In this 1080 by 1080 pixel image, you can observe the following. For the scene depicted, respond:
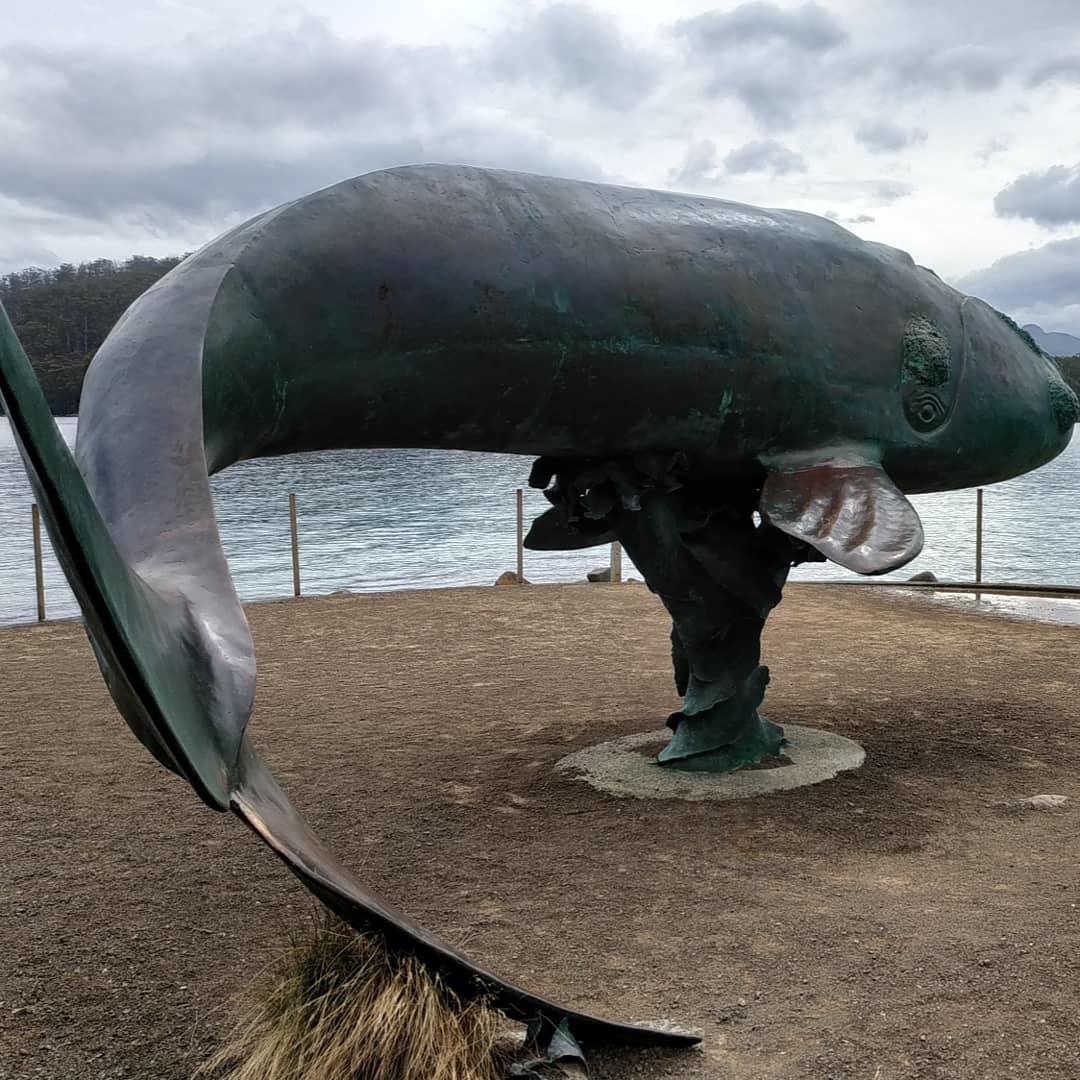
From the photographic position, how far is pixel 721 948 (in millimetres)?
3934

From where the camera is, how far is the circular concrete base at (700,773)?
5715 millimetres

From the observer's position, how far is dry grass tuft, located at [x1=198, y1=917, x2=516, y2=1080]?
2936 mm

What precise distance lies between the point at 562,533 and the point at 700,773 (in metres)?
1.41

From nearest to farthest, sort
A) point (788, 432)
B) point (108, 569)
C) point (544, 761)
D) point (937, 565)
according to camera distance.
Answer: point (108, 569)
point (788, 432)
point (544, 761)
point (937, 565)

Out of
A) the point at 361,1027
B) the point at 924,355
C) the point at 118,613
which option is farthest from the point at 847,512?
the point at 118,613

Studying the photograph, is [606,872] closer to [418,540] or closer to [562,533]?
[562,533]

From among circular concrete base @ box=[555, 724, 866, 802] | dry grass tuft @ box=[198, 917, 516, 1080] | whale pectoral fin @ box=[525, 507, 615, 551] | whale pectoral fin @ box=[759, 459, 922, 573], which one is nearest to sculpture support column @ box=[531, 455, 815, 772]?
whale pectoral fin @ box=[525, 507, 615, 551]

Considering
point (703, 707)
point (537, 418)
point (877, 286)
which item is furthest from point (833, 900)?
point (877, 286)

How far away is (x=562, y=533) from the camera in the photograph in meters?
5.69

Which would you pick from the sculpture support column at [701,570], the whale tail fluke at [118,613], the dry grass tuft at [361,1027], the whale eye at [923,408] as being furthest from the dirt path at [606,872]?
the whale eye at [923,408]

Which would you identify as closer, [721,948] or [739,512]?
[721,948]

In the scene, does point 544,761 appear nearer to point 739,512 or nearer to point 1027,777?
point 739,512

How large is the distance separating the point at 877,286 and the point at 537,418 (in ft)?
5.62

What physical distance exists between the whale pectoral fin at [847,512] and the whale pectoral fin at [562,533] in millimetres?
963
